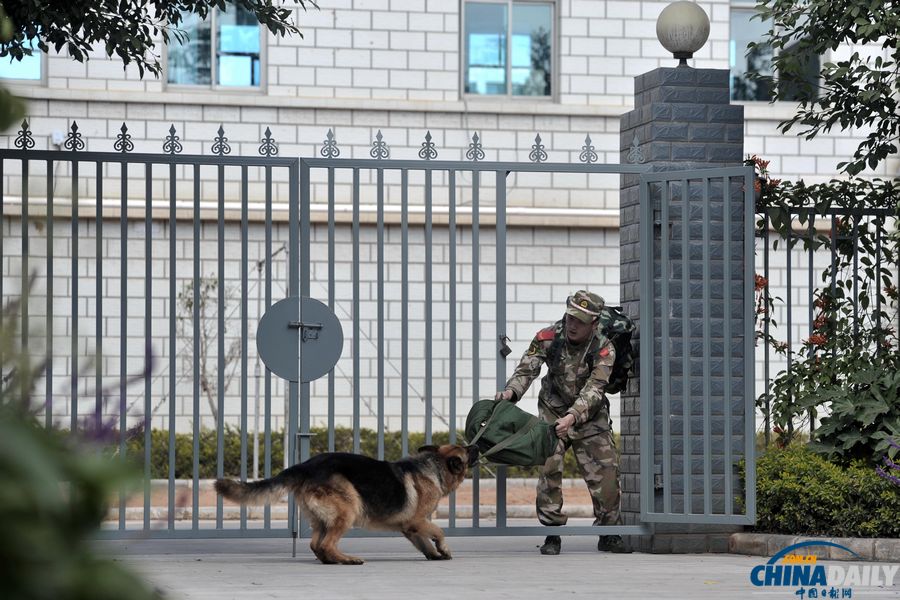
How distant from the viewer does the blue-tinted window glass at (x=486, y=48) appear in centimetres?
2086

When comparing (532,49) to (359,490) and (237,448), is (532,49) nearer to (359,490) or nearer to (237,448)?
(237,448)

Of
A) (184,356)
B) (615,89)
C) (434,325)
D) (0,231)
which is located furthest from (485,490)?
(0,231)

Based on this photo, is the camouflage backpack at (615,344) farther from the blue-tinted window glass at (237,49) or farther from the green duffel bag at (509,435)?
the blue-tinted window glass at (237,49)

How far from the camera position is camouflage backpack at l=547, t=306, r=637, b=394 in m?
9.53

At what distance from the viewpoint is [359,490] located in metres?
8.23

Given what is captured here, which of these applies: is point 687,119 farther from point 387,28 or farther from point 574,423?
point 387,28

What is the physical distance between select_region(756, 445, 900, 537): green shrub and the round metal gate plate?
310 cm

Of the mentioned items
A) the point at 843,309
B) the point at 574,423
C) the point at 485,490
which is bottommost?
the point at 485,490

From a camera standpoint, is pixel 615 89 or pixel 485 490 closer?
pixel 485 490

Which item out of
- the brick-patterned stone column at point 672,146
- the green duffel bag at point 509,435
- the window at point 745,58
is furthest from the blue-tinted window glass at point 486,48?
the green duffel bag at point 509,435

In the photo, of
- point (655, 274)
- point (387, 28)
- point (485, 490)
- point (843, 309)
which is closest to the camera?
point (655, 274)

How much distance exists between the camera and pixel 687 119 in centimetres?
985

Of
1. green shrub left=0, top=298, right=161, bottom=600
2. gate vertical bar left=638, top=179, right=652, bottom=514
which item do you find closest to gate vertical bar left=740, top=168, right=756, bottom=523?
gate vertical bar left=638, top=179, right=652, bottom=514

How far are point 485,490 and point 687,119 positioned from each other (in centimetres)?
880
